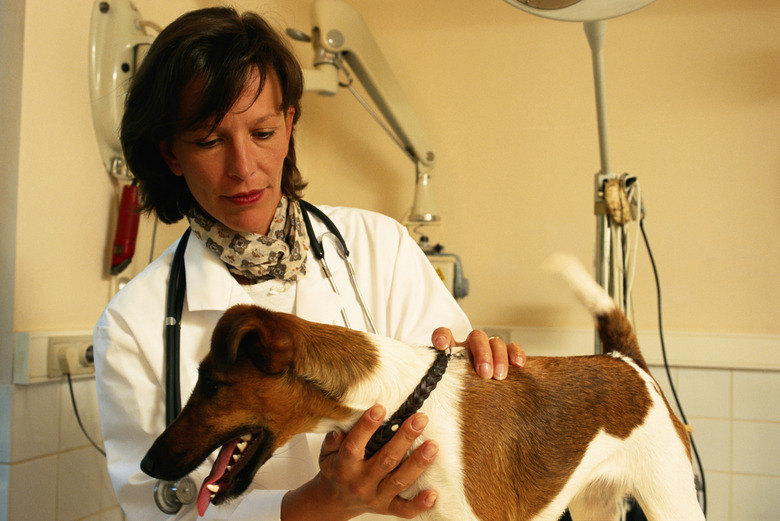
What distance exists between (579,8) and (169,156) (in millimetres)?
769

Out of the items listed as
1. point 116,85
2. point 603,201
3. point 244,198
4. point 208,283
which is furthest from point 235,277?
point 603,201

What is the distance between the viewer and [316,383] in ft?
2.65

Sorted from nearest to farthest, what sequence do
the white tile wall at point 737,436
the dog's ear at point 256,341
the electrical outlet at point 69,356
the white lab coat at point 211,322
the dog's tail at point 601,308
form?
the dog's ear at point 256,341 → the white lab coat at point 211,322 → the dog's tail at point 601,308 → the electrical outlet at point 69,356 → the white tile wall at point 737,436

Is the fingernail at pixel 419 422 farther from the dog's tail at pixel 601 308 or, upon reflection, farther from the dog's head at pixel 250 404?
the dog's tail at pixel 601 308

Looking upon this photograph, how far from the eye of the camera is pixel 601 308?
1191 millimetres

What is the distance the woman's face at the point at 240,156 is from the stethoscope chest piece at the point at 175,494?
1.39ft

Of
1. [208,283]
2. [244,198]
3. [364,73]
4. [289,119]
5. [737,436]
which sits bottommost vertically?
[737,436]

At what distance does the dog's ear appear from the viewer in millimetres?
756

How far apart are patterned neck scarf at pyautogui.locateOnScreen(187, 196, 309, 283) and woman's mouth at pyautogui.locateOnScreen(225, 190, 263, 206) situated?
0.32 feet

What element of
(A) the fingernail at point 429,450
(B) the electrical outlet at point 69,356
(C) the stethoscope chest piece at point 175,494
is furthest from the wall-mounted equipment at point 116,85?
(A) the fingernail at point 429,450

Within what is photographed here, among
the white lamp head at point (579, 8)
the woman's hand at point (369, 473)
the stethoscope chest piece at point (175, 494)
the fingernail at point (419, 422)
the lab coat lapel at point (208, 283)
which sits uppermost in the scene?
the white lamp head at point (579, 8)

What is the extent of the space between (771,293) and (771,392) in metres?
0.32

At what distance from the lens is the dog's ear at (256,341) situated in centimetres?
76

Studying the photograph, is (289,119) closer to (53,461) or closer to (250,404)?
(250,404)
